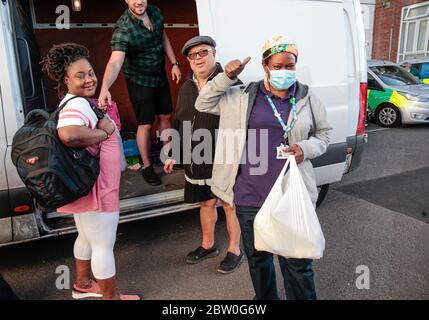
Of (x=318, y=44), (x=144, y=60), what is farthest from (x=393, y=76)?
(x=144, y=60)

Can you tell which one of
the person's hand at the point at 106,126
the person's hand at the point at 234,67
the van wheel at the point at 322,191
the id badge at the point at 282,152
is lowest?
the van wheel at the point at 322,191

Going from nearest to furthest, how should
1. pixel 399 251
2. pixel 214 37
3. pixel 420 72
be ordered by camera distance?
pixel 214 37
pixel 399 251
pixel 420 72

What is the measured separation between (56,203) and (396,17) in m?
19.5

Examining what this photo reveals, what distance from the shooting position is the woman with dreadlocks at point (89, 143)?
1895 millimetres

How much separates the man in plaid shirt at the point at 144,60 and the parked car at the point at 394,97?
22.5 ft

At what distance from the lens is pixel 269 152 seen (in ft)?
6.81

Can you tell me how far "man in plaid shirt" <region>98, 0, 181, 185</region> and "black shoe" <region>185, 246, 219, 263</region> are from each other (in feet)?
2.64

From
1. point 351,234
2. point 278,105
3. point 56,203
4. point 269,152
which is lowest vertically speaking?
point 351,234

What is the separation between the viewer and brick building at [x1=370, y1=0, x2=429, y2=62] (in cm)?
1656

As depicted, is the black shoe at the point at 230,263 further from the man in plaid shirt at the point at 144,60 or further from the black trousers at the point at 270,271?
the man in plaid shirt at the point at 144,60

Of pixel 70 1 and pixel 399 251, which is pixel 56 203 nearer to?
pixel 399 251

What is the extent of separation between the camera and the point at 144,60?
3541mm

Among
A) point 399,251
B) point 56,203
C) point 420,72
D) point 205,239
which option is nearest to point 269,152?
point 56,203
